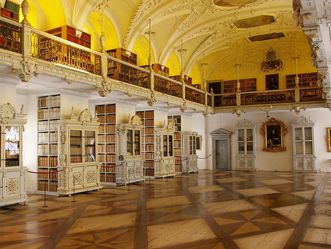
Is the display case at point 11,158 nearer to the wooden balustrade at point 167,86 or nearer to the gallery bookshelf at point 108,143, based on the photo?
the gallery bookshelf at point 108,143

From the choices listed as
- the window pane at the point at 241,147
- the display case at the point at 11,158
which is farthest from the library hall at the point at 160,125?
the window pane at the point at 241,147

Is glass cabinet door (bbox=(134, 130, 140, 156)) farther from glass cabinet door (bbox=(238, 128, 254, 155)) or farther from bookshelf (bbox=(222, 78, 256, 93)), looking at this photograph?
bookshelf (bbox=(222, 78, 256, 93))

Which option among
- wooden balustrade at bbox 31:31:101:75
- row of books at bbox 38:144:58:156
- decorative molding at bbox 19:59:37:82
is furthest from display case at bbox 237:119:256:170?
decorative molding at bbox 19:59:37:82

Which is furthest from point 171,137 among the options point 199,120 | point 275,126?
point 275,126

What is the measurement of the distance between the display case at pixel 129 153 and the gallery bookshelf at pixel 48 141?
278cm

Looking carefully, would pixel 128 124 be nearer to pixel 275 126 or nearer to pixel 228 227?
pixel 228 227

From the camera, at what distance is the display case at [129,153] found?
42.7ft

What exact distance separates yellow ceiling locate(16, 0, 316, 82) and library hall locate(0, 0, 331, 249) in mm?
66

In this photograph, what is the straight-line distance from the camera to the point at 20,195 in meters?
9.10

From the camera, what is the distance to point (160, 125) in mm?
16422

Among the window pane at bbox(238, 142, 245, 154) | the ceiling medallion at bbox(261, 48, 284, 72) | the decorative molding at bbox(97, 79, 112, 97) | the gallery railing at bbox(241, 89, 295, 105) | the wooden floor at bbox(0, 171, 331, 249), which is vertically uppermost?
the ceiling medallion at bbox(261, 48, 284, 72)

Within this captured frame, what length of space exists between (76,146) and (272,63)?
13833mm

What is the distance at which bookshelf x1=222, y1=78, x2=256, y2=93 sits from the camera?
21.0 meters

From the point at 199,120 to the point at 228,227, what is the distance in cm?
1524
